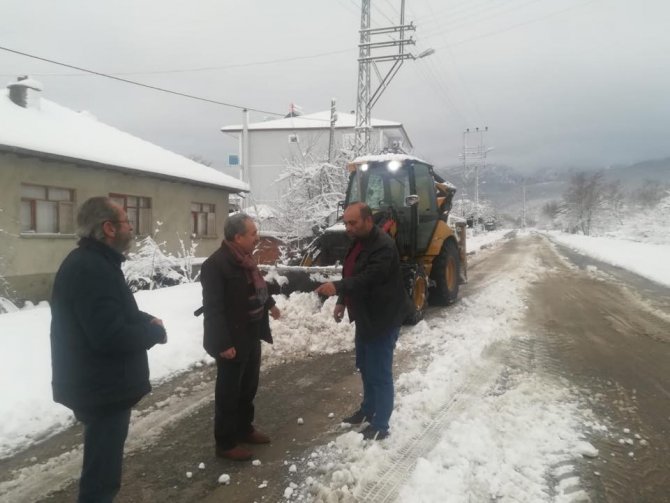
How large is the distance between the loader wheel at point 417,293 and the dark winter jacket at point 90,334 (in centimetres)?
529

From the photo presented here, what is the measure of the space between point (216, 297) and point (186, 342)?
3113mm

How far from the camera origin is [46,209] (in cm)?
1236

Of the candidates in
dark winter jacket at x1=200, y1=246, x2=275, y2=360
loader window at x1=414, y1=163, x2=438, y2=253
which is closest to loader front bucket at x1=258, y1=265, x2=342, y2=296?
loader window at x1=414, y1=163, x2=438, y2=253

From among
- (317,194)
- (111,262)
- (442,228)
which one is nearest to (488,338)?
(442,228)

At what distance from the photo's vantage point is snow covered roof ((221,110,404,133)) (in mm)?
40997

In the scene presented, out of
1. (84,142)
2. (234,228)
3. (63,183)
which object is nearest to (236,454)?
(234,228)

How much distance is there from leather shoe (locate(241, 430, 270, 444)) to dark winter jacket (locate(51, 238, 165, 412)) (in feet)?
4.94

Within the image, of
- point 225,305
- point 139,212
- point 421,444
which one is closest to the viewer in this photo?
point 225,305

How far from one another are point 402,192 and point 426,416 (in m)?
4.95

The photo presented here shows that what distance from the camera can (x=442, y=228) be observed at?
8.58 metres

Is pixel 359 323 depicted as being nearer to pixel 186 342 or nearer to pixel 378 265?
pixel 378 265

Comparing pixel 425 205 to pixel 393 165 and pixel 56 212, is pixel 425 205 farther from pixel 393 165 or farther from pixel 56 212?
pixel 56 212

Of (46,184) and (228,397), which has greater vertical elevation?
(46,184)

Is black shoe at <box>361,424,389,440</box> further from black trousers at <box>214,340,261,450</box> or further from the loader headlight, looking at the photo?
the loader headlight
